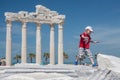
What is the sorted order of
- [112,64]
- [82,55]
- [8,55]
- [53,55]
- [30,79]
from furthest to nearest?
[53,55] < [8,55] < [82,55] < [30,79] < [112,64]

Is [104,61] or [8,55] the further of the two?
[8,55]

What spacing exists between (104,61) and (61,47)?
1981 inches

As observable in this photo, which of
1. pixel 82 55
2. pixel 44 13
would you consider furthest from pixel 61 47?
pixel 82 55

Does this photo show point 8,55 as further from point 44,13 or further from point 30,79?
point 30,79

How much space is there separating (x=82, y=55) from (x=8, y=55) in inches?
1418

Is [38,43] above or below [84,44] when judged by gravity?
above

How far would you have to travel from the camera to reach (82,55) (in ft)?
81.8

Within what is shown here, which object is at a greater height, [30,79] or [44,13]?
[44,13]

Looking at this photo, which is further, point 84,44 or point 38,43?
point 38,43

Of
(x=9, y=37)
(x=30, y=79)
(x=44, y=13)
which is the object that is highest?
(x=44, y=13)

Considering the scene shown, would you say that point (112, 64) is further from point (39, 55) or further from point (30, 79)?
point (39, 55)

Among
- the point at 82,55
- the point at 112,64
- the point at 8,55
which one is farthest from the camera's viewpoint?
the point at 8,55

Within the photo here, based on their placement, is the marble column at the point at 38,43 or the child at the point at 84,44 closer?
the child at the point at 84,44

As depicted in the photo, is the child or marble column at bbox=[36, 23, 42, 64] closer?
the child
